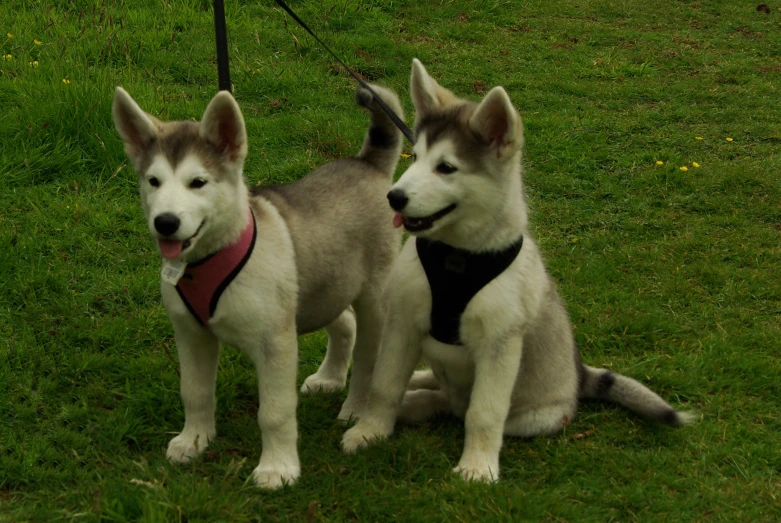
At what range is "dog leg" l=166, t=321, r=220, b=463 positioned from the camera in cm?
402

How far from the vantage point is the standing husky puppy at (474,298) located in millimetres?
3898

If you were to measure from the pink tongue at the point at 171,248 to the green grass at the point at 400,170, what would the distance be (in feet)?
3.26

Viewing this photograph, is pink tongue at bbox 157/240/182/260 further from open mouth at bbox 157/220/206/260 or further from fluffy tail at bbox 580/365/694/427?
fluffy tail at bbox 580/365/694/427

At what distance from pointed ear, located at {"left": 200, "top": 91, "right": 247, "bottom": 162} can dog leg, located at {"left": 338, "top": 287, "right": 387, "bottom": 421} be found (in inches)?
47.8

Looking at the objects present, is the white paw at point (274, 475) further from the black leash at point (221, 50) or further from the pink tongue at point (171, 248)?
the black leash at point (221, 50)

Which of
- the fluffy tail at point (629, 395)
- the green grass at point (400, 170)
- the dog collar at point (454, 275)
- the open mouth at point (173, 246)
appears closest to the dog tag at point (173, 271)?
the open mouth at point (173, 246)

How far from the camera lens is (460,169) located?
3896 millimetres

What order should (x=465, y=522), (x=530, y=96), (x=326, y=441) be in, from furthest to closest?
(x=530, y=96) → (x=326, y=441) → (x=465, y=522)

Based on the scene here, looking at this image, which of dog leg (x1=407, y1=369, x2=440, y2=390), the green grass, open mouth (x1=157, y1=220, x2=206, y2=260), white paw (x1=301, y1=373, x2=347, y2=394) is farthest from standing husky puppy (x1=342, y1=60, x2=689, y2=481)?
open mouth (x1=157, y1=220, x2=206, y2=260)

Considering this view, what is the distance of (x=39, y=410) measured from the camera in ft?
14.6

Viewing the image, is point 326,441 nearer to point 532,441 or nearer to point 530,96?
point 532,441

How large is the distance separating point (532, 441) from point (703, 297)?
2293 millimetres

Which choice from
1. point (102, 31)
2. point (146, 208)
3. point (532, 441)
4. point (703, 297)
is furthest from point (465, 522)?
point (102, 31)

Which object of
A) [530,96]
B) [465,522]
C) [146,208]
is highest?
[146,208]
